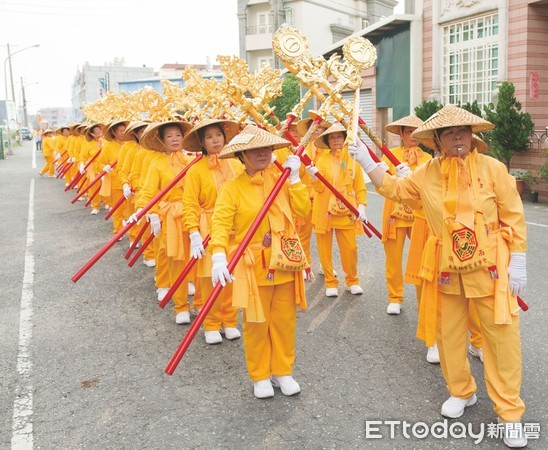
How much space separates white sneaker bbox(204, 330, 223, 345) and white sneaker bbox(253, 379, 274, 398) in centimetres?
109

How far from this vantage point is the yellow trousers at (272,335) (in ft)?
12.9

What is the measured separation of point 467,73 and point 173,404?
13308 mm

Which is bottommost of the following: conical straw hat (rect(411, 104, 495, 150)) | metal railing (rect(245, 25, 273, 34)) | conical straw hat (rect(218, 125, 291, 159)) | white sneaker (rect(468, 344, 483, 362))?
white sneaker (rect(468, 344, 483, 362))

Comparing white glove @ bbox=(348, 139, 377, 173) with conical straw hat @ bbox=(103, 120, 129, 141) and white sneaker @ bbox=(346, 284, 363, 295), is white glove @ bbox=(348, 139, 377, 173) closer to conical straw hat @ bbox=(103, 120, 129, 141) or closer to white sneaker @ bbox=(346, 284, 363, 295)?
white sneaker @ bbox=(346, 284, 363, 295)

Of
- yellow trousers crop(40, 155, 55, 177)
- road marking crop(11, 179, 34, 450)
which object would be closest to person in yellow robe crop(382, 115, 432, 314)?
road marking crop(11, 179, 34, 450)

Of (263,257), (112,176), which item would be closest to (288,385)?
(263,257)

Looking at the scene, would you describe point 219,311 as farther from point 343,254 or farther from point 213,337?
point 343,254

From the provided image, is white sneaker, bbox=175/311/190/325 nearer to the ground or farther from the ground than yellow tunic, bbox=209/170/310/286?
nearer to the ground

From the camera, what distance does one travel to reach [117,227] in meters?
9.80

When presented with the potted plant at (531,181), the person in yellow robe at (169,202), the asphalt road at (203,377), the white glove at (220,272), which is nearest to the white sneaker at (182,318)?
the person in yellow robe at (169,202)

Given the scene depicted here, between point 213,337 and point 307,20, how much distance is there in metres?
34.1

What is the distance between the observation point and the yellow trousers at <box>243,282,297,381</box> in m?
3.93

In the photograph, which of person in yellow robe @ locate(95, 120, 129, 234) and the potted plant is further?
the potted plant

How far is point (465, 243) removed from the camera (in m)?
3.41
